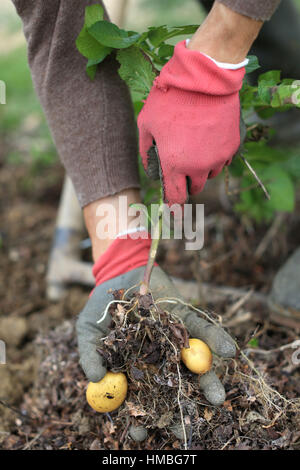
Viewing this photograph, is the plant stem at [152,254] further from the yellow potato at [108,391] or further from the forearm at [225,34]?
the forearm at [225,34]

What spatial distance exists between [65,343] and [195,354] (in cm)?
78

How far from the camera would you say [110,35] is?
4.39 ft

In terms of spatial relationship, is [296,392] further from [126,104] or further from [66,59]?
[66,59]

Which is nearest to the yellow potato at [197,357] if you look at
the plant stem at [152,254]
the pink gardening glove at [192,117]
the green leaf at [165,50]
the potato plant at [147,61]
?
the plant stem at [152,254]

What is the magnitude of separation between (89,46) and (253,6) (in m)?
0.56

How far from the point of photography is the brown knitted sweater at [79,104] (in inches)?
61.9

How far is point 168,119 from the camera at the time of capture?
1298 millimetres

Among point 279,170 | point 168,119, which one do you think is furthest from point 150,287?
point 279,170

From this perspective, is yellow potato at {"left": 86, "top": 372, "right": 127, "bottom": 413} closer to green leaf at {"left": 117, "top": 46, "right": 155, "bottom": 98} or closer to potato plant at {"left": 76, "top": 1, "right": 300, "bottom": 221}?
potato plant at {"left": 76, "top": 1, "right": 300, "bottom": 221}

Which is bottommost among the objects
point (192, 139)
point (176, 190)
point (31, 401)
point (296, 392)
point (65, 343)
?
point (31, 401)

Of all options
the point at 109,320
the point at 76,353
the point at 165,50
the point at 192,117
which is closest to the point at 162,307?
the point at 109,320

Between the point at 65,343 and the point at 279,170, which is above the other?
the point at 279,170

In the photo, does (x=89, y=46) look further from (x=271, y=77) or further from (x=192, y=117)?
(x=271, y=77)

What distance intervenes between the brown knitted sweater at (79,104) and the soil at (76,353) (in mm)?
562
